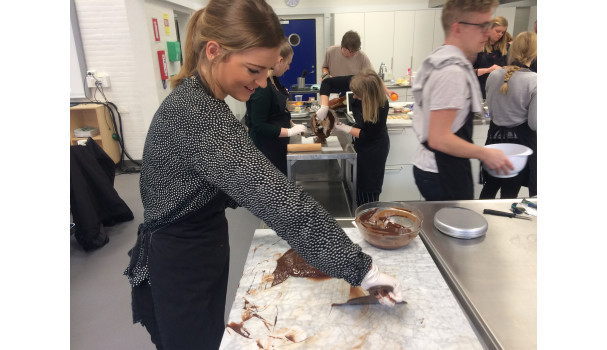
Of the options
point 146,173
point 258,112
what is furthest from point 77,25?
point 146,173

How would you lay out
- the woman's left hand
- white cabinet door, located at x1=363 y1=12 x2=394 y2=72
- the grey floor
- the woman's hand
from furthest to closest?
white cabinet door, located at x1=363 y1=12 x2=394 y2=72 < the woman's left hand < the grey floor < the woman's hand

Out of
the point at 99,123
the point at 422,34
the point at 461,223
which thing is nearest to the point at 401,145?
the point at 461,223

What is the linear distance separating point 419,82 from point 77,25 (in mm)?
4159

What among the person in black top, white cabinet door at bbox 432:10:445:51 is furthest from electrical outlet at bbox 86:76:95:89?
white cabinet door at bbox 432:10:445:51

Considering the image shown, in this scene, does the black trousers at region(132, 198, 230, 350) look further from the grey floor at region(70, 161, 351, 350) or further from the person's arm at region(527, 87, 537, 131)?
the person's arm at region(527, 87, 537, 131)

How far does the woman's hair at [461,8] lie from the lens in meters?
1.40

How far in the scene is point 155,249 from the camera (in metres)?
1.12

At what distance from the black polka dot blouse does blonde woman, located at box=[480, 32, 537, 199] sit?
6.34 ft

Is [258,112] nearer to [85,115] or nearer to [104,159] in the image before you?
[104,159]

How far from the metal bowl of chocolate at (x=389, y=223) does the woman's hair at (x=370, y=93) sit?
4.55 ft

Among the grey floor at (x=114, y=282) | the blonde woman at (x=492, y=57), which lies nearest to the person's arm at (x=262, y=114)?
the grey floor at (x=114, y=282)

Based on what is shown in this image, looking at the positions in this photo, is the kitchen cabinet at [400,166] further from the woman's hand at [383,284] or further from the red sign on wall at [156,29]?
the red sign on wall at [156,29]

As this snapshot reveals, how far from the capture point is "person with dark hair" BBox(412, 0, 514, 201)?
1.41 m

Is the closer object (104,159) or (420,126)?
(420,126)
